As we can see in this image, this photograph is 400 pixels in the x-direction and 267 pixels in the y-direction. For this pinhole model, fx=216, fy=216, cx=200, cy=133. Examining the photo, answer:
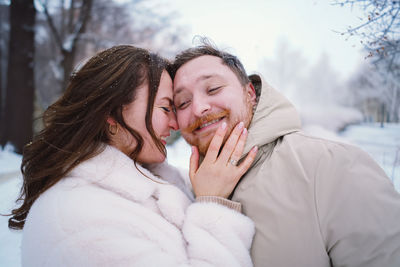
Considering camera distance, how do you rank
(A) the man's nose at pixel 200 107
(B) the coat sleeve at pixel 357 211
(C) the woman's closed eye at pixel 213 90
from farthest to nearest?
(C) the woman's closed eye at pixel 213 90 < (A) the man's nose at pixel 200 107 < (B) the coat sleeve at pixel 357 211

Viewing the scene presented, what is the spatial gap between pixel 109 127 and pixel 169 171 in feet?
2.69

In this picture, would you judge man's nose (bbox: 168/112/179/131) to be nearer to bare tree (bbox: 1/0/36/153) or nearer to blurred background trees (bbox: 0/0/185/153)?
blurred background trees (bbox: 0/0/185/153)

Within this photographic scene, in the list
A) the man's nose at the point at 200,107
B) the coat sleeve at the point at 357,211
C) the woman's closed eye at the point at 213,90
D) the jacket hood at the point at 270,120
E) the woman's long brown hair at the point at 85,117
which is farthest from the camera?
the woman's closed eye at the point at 213,90

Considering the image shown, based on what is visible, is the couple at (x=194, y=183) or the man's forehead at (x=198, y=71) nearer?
the couple at (x=194, y=183)

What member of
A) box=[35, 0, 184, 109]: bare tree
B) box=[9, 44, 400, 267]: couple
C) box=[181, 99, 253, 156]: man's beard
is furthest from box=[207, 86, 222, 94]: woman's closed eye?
box=[35, 0, 184, 109]: bare tree

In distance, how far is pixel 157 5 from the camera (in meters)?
8.27

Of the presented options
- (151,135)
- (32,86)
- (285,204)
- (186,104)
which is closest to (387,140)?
(285,204)

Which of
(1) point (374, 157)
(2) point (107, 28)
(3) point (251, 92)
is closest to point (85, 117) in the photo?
(3) point (251, 92)

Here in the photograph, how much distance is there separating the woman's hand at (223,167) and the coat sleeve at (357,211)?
51 centimetres

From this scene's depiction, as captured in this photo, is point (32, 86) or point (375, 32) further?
point (32, 86)

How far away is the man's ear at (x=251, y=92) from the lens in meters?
2.13

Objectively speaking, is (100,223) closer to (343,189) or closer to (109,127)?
(109,127)

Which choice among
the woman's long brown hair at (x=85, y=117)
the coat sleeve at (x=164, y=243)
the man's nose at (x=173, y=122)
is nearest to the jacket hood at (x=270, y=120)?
the coat sleeve at (x=164, y=243)

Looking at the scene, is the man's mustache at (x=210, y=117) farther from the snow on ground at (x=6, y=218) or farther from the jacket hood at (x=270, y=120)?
the snow on ground at (x=6, y=218)
